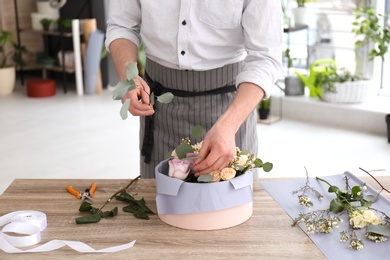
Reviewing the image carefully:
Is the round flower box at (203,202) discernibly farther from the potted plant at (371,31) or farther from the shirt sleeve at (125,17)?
the potted plant at (371,31)

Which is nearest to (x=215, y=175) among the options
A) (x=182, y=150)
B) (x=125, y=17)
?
(x=182, y=150)

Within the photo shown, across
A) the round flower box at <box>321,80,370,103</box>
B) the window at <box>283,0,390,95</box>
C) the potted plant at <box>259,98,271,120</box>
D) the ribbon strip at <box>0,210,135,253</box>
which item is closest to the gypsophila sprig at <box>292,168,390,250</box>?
the ribbon strip at <box>0,210,135,253</box>

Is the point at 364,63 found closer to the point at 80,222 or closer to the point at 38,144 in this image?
the point at 38,144

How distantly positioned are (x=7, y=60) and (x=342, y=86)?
419 centimetres

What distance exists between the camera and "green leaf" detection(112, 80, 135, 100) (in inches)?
73.9

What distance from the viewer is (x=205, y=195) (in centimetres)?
188

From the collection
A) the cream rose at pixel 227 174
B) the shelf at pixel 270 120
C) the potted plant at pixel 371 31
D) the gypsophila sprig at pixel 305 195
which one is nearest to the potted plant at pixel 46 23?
the shelf at pixel 270 120

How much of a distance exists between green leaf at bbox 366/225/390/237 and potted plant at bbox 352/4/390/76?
14.2 ft

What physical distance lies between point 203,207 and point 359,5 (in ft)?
15.7

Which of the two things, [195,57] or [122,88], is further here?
[195,57]

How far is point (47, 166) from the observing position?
5254 millimetres

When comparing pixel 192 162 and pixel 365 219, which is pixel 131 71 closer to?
pixel 192 162

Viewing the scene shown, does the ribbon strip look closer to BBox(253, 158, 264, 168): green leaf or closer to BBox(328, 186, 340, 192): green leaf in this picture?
BBox(253, 158, 264, 168): green leaf

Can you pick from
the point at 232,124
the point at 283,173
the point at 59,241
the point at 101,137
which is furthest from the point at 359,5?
the point at 59,241
